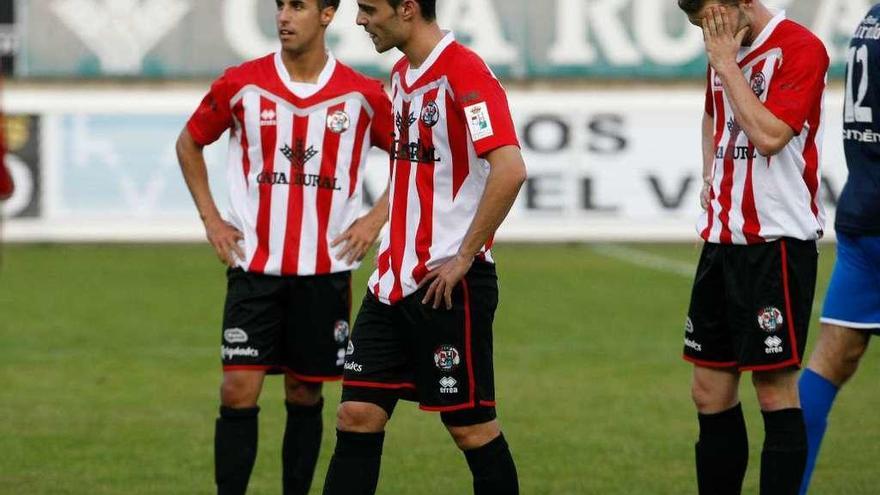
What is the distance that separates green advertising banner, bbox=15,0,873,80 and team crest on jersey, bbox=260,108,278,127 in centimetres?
1261

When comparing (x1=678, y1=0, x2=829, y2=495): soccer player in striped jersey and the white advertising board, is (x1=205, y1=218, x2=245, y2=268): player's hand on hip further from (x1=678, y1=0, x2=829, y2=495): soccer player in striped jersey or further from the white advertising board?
the white advertising board

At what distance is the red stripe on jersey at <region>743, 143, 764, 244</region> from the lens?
5.83 meters

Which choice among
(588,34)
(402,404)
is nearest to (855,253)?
(402,404)

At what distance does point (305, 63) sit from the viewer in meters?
6.72

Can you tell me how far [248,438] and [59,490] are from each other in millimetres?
1137

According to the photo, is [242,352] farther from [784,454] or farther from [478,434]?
[784,454]

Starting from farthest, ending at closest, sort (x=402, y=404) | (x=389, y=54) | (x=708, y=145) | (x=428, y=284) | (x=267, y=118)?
(x=389, y=54) → (x=402, y=404) → (x=267, y=118) → (x=708, y=145) → (x=428, y=284)

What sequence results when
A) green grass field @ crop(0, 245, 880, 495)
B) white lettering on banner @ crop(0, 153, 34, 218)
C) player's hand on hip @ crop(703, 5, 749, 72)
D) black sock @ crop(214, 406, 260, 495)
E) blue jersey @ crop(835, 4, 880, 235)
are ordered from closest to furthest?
player's hand on hip @ crop(703, 5, 749, 72)
blue jersey @ crop(835, 4, 880, 235)
black sock @ crop(214, 406, 260, 495)
green grass field @ crop(0, 245, 880, 495)
white lettering on banner @ crop(0, 153, 34, 218)

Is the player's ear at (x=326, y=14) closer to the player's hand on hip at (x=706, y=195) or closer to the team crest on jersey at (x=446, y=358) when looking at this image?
the player's hand on hip at (x=706, y=195)

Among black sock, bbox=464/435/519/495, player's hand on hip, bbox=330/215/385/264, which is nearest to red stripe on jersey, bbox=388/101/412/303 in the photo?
black sock, bbox=464/435/519/495

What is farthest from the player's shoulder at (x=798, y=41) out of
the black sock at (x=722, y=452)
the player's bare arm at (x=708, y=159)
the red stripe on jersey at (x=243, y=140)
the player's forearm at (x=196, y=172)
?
the player's forearm at (x=196, y=172)

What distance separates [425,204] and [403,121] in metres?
0.28

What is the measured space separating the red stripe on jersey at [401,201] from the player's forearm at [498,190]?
289 mm

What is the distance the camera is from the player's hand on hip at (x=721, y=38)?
Result: 568 centimetres
